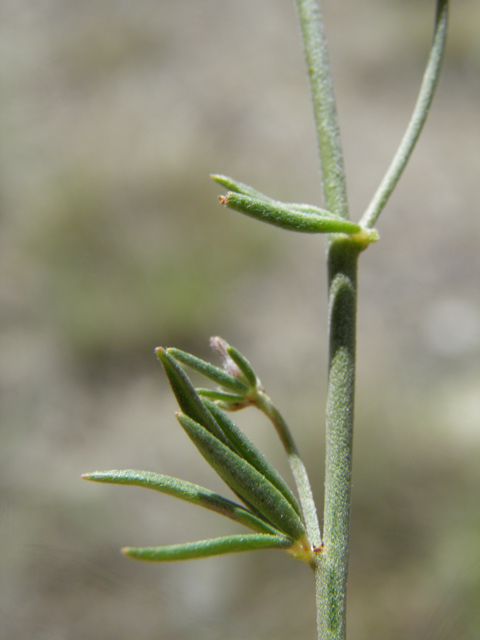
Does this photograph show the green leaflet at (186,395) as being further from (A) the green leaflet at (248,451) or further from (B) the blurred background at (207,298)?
(B) the blurred background at (207,298)

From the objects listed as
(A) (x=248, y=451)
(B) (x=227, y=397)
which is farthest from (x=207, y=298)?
(A) (x=248, y=451)

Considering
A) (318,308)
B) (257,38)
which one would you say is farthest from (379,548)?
(257,38)

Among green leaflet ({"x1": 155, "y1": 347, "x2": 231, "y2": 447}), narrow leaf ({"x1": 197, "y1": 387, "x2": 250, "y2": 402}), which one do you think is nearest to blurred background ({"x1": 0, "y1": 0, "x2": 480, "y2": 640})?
narrow leaf ({"x1": 197, "y1": 387, "x2": 250, "y2": 402})

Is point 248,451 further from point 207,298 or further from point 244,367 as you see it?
point 207,298

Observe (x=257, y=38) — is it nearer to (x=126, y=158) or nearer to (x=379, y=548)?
(x=126, y=158)

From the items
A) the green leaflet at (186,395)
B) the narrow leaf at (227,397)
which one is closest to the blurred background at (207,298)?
the narrow leaf at (227,397)

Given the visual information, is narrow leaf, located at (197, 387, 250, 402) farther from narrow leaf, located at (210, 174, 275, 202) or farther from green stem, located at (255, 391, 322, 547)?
narrow leaf, located at (210, 174, 275, 202)
